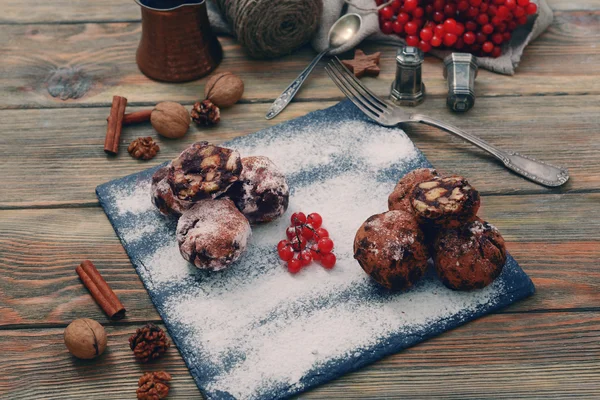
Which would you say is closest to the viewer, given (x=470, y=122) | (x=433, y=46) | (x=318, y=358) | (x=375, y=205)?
(x=318, y=358)

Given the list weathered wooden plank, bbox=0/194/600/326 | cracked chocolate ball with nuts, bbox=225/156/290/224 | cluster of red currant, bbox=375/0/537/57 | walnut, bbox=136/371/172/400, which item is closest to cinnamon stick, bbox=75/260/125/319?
weathered wooden plank, bbox=0/194/600/326

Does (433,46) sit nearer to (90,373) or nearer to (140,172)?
(140,172)

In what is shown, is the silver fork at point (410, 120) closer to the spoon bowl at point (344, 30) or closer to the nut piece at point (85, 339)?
the spoon bowl at point (344, 30)

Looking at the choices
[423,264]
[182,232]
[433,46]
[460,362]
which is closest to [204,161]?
[182,232]

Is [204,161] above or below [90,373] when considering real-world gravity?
above

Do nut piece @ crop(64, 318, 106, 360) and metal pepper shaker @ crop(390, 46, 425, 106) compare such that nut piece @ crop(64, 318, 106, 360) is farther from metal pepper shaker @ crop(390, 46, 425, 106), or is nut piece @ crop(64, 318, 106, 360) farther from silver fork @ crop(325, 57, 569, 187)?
metal pepper shaker @ crop(390, 46, 425, 106)

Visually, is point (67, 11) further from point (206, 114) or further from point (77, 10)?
point (206, 114)
